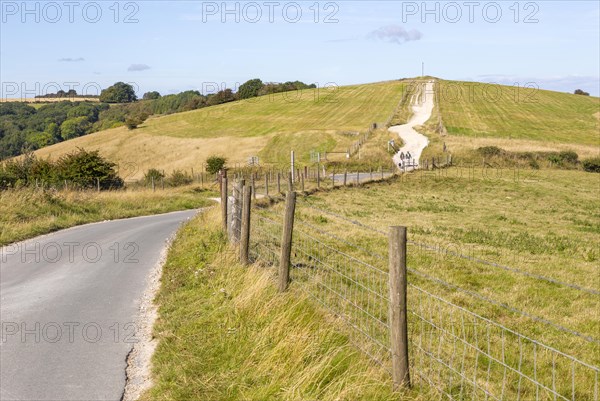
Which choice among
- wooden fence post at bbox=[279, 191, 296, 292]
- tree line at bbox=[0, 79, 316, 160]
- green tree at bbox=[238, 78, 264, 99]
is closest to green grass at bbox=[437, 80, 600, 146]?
green tree at bbox=[238, 78, 264, 99]

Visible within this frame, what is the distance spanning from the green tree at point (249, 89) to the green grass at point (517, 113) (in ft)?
144

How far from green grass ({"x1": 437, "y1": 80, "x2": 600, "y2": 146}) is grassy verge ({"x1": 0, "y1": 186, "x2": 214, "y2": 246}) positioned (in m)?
56.3

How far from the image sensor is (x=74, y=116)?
156375 mm

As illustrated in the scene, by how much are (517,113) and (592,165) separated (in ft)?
140

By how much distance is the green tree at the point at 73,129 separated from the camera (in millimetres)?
134000

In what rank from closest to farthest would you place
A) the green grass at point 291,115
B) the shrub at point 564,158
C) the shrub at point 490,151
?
the shrub at point 564,158, the shrub at point 490,151, the green grass at point 291,115

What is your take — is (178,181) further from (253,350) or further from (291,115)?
(291,115)

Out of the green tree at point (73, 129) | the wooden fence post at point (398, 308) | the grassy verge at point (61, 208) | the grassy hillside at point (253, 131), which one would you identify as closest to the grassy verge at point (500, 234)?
the wooden fence post at point (398, 308)

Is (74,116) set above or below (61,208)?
above

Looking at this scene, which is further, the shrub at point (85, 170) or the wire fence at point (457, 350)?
the shrub at point (85, 170)

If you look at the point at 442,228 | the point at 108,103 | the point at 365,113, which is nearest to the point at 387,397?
the point at 442,228

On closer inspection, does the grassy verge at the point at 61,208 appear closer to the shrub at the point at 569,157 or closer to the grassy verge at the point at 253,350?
the grassy verge at the point at 253,350
